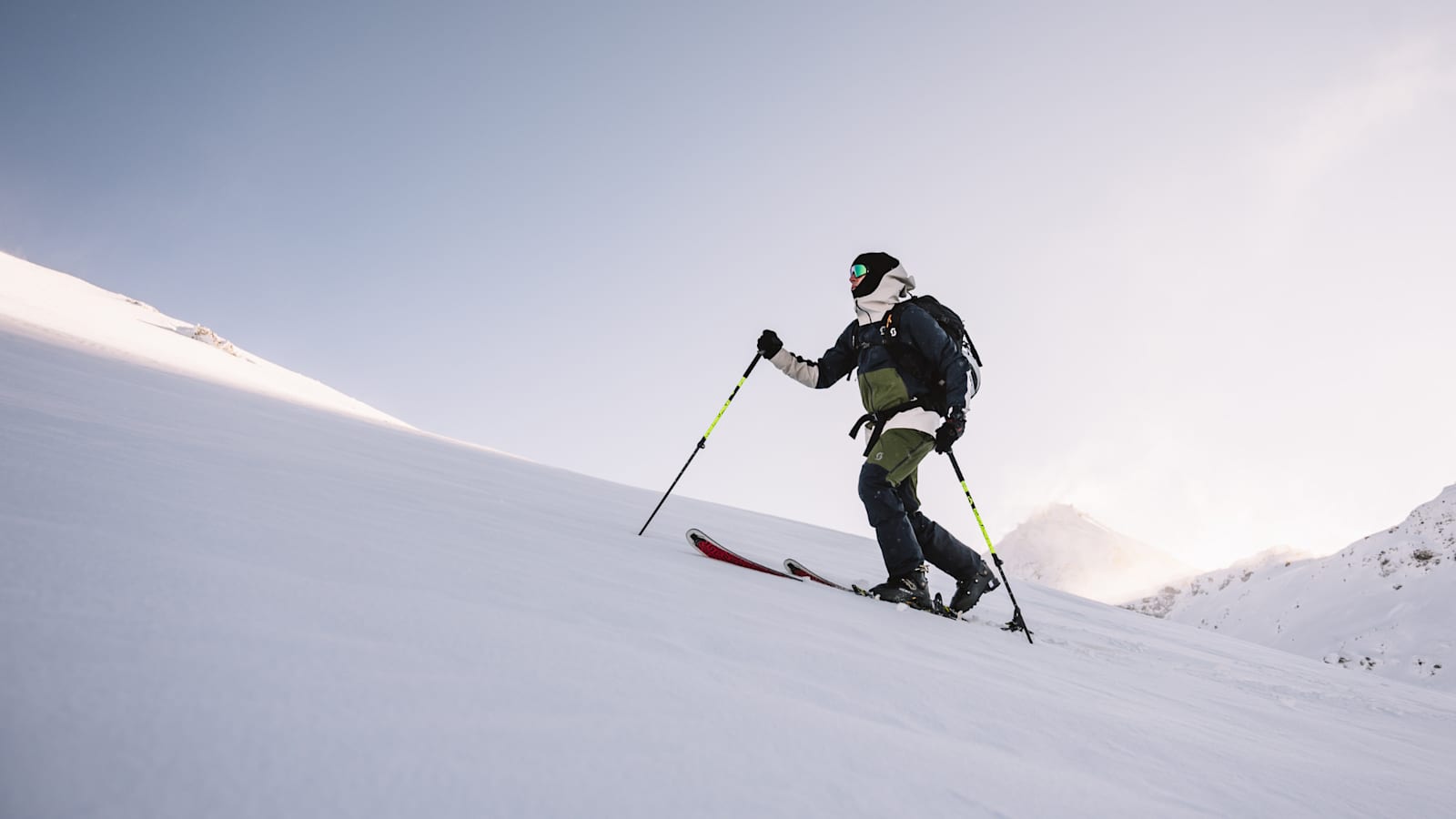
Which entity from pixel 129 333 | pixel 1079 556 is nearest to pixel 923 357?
pixel 129 333

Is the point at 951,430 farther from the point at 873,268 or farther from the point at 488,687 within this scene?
the point at 488,687

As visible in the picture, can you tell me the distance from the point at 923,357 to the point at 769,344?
124cm

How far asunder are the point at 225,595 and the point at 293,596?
0.12 metres

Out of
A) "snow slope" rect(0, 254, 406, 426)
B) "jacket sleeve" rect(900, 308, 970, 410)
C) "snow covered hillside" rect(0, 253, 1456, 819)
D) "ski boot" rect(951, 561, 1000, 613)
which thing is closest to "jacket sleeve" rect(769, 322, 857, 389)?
"jacket sleeve" rect(900, 308, 970, 410)

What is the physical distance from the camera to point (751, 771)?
1.03 m

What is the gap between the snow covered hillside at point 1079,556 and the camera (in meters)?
43.0

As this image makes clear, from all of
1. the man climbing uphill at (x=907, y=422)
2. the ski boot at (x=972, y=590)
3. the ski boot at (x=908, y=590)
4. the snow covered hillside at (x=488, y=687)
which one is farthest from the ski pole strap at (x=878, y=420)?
the snow covered hillside at (x=488, y=687)

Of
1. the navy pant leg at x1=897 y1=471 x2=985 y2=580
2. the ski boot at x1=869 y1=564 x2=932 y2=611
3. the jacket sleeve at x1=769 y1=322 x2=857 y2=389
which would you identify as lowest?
the ski boot at x1=869 y1=564 x2=932 y2=611

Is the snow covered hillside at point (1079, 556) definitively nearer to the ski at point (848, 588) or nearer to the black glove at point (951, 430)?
the ski at point (848, 588)

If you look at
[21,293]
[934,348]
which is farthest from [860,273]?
[21,293]

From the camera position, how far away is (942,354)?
414cm

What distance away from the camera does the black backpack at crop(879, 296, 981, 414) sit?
4.17 m

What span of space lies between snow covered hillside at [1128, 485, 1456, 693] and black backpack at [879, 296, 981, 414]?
9.63m

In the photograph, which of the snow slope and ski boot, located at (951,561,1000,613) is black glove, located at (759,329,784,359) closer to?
ski boot, located at (951,561,1000,613)
